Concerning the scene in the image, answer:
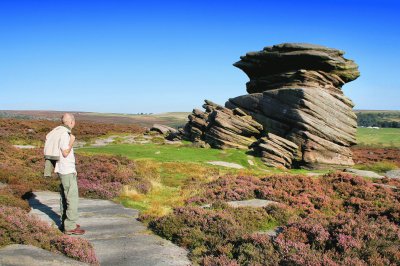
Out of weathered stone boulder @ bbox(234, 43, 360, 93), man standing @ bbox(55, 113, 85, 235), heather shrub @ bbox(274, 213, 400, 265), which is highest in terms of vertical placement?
weathered stone boulder @ bbox(234, 43, 360, 93)

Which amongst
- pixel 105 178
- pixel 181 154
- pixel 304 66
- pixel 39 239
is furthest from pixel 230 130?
pixel 39 239

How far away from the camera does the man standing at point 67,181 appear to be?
40.9 ft

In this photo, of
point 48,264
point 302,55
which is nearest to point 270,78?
point 302,55

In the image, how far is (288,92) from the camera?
45406mm

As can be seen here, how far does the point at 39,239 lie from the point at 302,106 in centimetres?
3795

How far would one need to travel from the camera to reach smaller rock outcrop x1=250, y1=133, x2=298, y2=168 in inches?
1586

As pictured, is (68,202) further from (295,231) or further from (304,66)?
(304,66)

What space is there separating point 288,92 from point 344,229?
117 feet

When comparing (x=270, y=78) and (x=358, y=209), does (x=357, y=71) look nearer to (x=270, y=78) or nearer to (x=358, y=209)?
(x=270, y=78)

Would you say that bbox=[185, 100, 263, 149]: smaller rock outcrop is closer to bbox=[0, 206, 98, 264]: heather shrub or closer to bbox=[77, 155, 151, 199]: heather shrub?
bbox=[77, 155, 151, 199]: heather shrub

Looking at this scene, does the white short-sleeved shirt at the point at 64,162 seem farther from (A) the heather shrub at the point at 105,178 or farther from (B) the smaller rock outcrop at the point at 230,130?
(B) the smaller rock outcrop at the point at 230,130

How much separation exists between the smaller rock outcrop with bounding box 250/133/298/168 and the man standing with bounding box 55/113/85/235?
2915 cm

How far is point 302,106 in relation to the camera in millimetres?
43969

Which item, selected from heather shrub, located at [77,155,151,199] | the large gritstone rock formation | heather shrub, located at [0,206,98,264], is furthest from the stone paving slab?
the large gritstone rock formation
